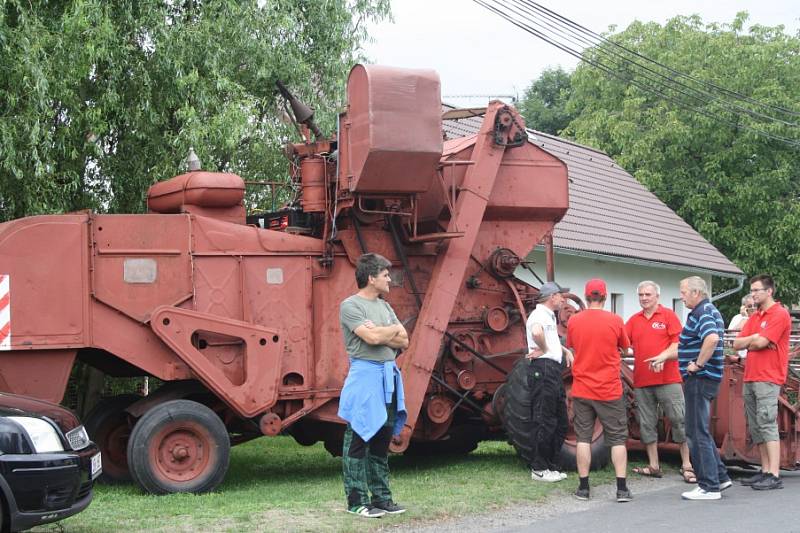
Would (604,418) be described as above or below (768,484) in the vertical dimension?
above

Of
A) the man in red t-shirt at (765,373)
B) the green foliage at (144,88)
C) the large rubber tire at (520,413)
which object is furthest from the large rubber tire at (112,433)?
the man in red t-shirt at (765,373)

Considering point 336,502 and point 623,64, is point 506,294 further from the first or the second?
point 623,64

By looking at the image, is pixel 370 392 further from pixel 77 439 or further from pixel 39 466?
pixel 39 466

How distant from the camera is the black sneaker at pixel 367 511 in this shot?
783 centimetres

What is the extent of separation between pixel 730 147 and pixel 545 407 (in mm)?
23306

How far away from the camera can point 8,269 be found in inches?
358

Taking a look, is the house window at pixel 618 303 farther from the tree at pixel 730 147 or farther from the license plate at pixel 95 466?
the license plate at pixel 95 466

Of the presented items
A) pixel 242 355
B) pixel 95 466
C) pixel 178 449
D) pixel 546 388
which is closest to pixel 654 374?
pixel 546 388

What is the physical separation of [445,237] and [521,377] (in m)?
1.57

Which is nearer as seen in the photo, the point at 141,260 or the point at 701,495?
the point at 701,495

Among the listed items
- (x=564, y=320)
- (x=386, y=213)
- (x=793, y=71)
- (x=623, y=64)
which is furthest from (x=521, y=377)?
(x=623, y=64)

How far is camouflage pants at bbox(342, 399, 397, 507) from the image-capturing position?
7.89m

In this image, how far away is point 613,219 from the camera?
24297 millimetres

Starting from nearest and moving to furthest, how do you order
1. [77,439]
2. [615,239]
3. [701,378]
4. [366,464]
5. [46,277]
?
[77,439] → [366,464] → [46,277] → [701,378] → [615,239]
